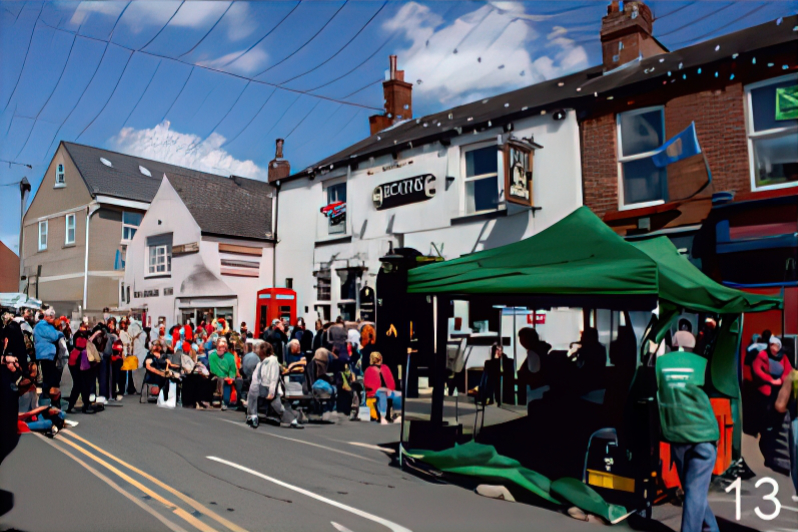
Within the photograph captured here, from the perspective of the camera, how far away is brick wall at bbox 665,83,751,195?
10406 mm

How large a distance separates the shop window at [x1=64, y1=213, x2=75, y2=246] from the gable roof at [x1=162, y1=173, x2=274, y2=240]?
63.9 inches

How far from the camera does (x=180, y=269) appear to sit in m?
11.1

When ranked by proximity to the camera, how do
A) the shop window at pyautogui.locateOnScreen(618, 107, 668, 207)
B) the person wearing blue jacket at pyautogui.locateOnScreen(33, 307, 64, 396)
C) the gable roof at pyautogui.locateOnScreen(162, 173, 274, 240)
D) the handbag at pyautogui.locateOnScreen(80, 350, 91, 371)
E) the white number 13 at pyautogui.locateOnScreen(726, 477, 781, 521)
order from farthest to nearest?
the handbag at pyautogui.locateOnScreen(80, 350, 91, 371) < the shop window at pyautogui.locateOnScreen(618, 107, 668, 207) < the gable roof at pyautogui.locateOnScreen(162, 173, 274, 240) < the person wearing blue jacket at pyautogui.locateOnScreen(33, 307, 64, 396) < the white number 13 at pyautogui.locateOnScreen(726, 477, 781, 521)

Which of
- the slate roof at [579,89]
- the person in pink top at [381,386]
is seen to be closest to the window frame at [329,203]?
the slate roof at [579,89]

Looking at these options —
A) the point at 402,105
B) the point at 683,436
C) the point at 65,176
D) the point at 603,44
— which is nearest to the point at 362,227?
the point at 402,105

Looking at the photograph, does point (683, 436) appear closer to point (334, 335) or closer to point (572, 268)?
point (572, 268)

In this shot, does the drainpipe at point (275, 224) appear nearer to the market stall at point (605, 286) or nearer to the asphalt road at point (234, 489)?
the asphalt road at point (234, 489)

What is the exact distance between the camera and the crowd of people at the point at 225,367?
11.0 meters

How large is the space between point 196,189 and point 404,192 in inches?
187

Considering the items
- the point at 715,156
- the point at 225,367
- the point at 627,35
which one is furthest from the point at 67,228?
the point at 627,35

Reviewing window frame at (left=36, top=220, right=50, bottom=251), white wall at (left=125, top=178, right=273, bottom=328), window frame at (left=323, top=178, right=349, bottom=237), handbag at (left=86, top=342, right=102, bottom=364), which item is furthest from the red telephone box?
window frame at (left=36, top=220, right=50, bottom=251)

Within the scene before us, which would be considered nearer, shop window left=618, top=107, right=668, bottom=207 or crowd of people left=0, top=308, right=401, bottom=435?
crowd of people left=0, top=308, right=401, bottom=435

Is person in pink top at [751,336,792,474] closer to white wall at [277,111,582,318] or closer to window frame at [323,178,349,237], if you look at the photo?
white wall at [277,111,582,318]

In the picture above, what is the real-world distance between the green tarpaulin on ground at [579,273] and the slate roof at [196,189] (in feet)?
16.3
